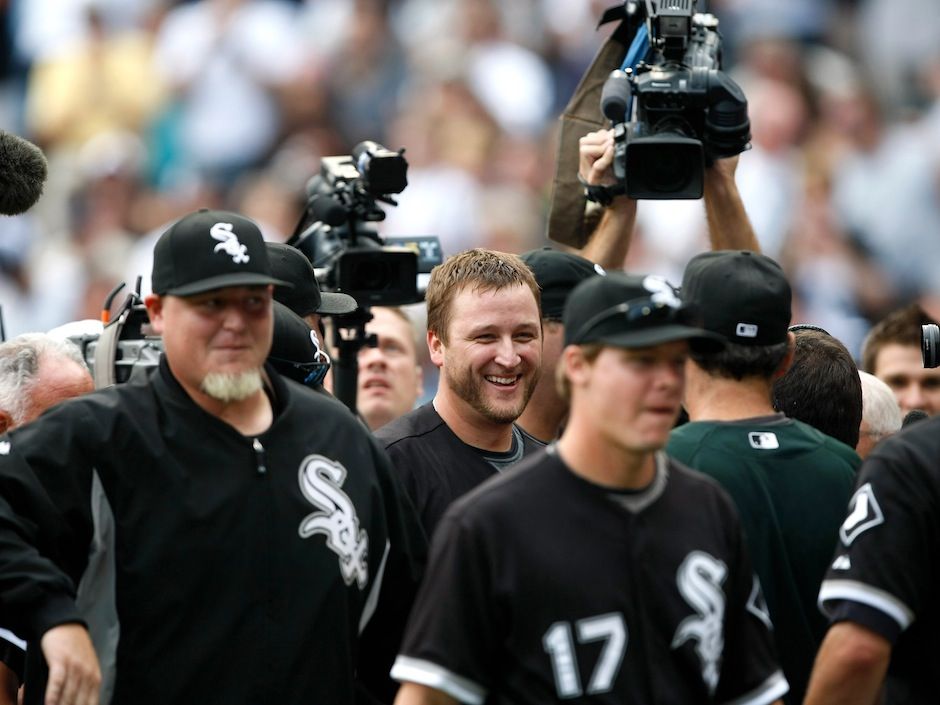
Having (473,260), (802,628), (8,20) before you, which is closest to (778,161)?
(8,20)

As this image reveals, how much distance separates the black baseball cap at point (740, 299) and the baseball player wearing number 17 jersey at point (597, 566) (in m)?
0.74

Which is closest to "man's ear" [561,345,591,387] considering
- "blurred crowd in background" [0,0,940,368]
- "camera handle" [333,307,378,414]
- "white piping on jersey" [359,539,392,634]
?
"white piping on jersey" [359,539,392,634]

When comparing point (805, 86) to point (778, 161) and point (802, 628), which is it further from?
point (802, 628)

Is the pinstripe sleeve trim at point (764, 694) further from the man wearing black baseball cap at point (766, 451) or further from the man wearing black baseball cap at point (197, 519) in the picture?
the man wearing black baseball cap at point (197, 519)

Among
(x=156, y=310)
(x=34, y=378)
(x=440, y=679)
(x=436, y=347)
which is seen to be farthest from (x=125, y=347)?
(x=440, y=679)

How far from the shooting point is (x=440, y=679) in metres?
3.43

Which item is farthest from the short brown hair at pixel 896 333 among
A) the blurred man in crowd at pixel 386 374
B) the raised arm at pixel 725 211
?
the blurred man in crowd at pixel 386 374

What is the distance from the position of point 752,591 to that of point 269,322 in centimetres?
137

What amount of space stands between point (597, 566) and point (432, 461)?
4.47 ft

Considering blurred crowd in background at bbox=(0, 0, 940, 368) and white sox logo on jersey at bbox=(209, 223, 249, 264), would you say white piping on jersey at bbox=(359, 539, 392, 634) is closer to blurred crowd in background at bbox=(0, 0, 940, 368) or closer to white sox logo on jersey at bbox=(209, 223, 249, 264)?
white sox logo on jersey at bbox=(209, 223, 249, 264)

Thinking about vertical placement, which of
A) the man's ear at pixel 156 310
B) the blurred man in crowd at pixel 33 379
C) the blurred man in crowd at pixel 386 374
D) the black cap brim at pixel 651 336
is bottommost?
the blurred man in crowd at pixel 386 374

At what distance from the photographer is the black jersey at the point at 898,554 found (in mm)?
3836

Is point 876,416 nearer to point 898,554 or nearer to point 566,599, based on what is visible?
point 898,554

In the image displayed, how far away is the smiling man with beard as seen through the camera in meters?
4.84
